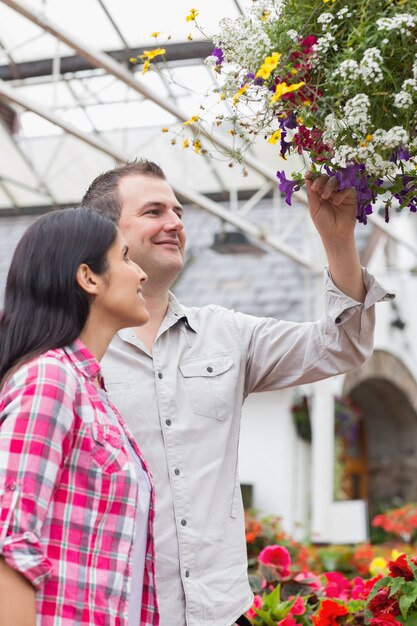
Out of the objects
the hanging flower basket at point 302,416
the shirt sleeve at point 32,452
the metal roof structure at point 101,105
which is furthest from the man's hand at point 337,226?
the hanging flower basket at point 302,416

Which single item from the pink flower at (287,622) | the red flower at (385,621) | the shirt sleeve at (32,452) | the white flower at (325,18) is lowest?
the pink flower at (287,622)

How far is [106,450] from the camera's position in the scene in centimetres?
164

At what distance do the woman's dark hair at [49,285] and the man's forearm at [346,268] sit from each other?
1.94 ft

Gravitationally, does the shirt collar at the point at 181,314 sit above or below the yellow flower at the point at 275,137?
below

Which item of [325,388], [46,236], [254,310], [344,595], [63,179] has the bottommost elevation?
[344,595]

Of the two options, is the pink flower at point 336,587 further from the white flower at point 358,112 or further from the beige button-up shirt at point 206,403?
the white flower at point 358,112

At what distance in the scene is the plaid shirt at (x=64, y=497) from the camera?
1.52 m

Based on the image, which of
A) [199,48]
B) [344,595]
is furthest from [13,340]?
[199,48]

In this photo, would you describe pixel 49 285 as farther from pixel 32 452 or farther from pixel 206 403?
pixel 206 403

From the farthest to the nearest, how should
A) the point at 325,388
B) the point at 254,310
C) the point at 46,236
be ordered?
the point at 254,310 → the point at 325,388 → the point at 46,236

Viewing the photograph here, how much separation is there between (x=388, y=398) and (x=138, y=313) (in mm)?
11674

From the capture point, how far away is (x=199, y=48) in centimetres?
738

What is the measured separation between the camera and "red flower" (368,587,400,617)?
2693mm

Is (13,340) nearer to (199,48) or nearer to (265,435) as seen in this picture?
(199,48)
